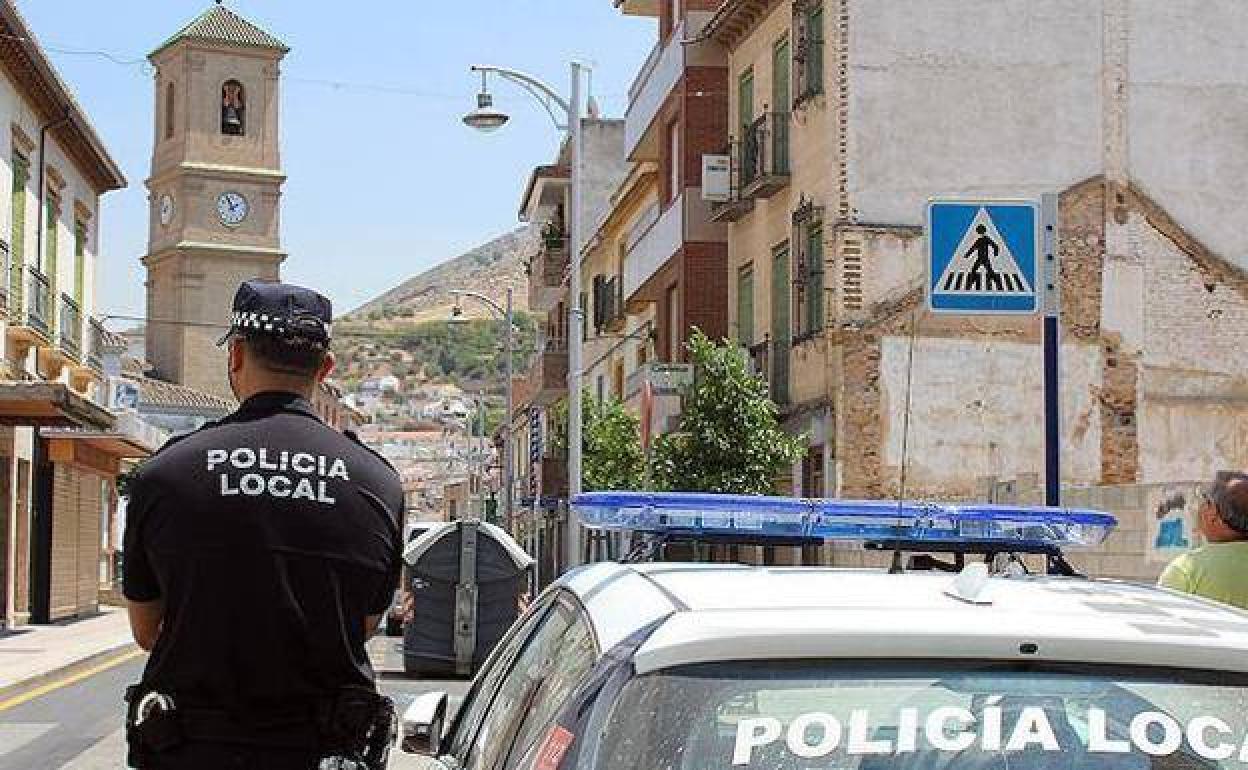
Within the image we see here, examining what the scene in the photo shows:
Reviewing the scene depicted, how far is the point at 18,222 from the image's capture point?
34750mm

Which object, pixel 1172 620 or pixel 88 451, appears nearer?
pixel 1172 620

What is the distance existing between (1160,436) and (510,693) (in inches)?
916

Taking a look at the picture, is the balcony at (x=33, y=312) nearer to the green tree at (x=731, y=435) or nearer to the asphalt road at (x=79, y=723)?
the asphalt road at (x=79, y=723)

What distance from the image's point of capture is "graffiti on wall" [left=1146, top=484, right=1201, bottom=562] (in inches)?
661

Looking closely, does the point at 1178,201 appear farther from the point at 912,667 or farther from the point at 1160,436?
the point at 912,667

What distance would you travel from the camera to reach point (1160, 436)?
A: 27141 mm

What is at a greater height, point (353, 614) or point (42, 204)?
point (42, 204)

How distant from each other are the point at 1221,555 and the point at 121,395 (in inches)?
1603

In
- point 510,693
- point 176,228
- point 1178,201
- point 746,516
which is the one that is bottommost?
point 510,693

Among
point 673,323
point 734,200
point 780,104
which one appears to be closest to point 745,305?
point 734,200

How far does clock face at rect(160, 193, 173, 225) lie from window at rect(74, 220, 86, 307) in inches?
1982

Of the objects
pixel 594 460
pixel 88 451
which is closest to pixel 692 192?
pixel 594 460

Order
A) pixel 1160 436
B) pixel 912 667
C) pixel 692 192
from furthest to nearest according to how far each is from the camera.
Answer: pixel 692 192 → pixel 1160 436 → pixel 912 667

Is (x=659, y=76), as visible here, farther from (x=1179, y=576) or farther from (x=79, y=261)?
(x=1179, y=576)
